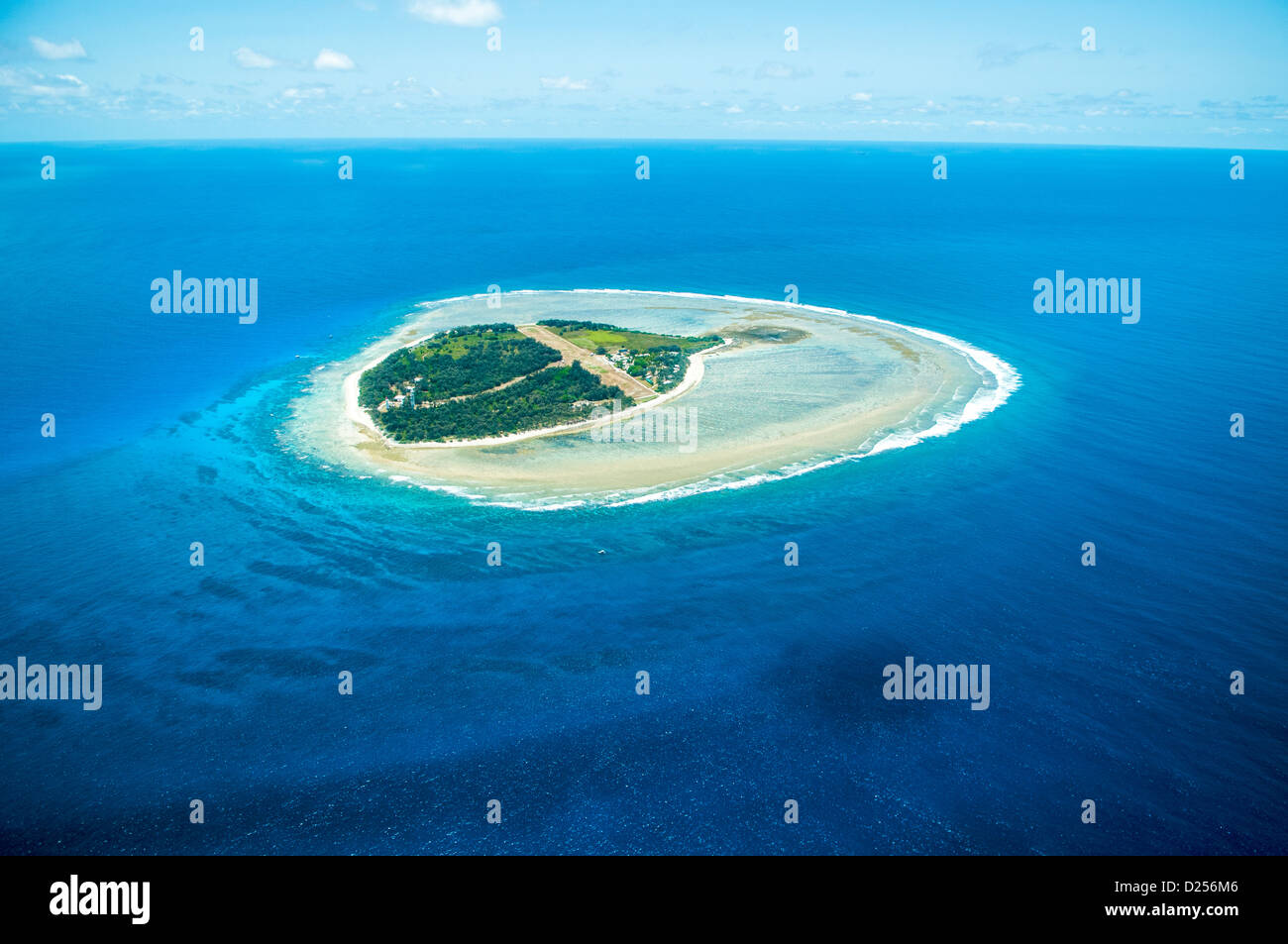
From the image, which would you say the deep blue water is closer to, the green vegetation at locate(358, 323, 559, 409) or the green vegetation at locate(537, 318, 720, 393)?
the green vegetation at locate(358, 323, 559, 409)

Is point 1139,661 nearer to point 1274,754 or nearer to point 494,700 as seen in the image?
point 1274,754

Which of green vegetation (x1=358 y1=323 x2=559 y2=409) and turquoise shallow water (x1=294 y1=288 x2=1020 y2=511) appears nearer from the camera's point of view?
turquoise shallow water (x1=294 y1=288 x2=1020 y2=511)

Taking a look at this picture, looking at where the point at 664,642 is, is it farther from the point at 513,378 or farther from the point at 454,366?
the point at 454,366

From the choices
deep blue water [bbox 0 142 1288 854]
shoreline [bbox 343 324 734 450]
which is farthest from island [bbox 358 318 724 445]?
deep blue water [bbox 0 142 1288 854]

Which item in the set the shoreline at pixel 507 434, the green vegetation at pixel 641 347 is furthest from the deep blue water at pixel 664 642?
the green vegetation at pixel 641 347

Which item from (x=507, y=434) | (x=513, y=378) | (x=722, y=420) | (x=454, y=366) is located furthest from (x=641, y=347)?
(x=507, y=434)

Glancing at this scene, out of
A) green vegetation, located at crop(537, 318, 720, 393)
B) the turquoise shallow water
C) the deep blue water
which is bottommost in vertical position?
the deep blue water

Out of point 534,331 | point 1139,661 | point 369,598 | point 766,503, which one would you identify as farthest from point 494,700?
point 534,331

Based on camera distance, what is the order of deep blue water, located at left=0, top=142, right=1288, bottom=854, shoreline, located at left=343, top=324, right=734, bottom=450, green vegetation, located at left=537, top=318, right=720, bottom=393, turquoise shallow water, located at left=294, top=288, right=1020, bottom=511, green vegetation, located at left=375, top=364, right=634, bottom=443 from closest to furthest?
1. deep blue water, located at left=0, top=142, right=1288, bottom=854
2. turquoise shallow water, located at left=294, top=288, right=1020, bottom=511
3. shoreline, located at left=343, top=324, right=734, bottom=450
4. green vegetation, located at left=375, top=364, right=634, bottom=443
5. green vegetation, located at left=537, top=318, right=720, bottom=393
